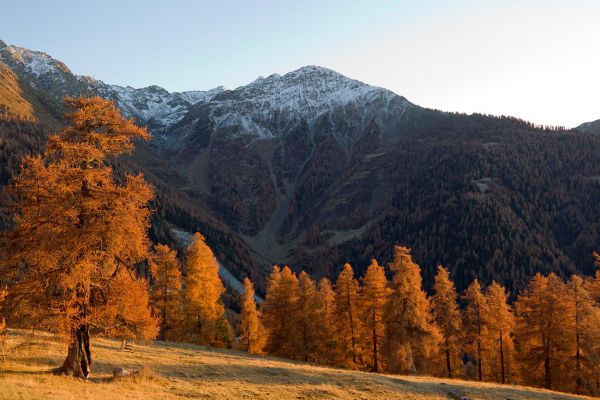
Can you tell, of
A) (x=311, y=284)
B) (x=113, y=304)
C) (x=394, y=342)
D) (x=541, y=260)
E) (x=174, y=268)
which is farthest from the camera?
(x=541, y=260)

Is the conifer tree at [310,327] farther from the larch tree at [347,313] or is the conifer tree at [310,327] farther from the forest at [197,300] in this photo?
the larch tree at [347,313]

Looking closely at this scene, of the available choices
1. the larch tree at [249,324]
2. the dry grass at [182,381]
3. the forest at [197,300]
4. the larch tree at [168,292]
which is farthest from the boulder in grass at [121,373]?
the larch tree at [249,324]

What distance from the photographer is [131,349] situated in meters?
33.9

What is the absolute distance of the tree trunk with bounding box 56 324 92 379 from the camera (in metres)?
19.5

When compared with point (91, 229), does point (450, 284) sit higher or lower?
lower

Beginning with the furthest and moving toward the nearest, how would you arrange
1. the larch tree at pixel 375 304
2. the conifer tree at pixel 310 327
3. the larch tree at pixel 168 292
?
the conifer tree at pixel 310 327 < the larch tree at pixel 168 292 < the larch tree at pixel 375 304

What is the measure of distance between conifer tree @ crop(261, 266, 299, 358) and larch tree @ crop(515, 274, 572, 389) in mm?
28921

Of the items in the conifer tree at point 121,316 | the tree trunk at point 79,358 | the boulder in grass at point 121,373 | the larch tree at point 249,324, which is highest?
the conifer tree at point 121,316

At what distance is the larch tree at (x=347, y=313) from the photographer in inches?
2045

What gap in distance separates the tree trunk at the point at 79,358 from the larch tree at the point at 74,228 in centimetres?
5

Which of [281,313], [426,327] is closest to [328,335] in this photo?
[281,313]

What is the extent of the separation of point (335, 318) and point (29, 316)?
1607 inches

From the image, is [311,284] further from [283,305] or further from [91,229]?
[91,229]

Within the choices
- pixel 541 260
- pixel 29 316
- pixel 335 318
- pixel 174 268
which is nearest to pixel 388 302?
pixel 335 318
